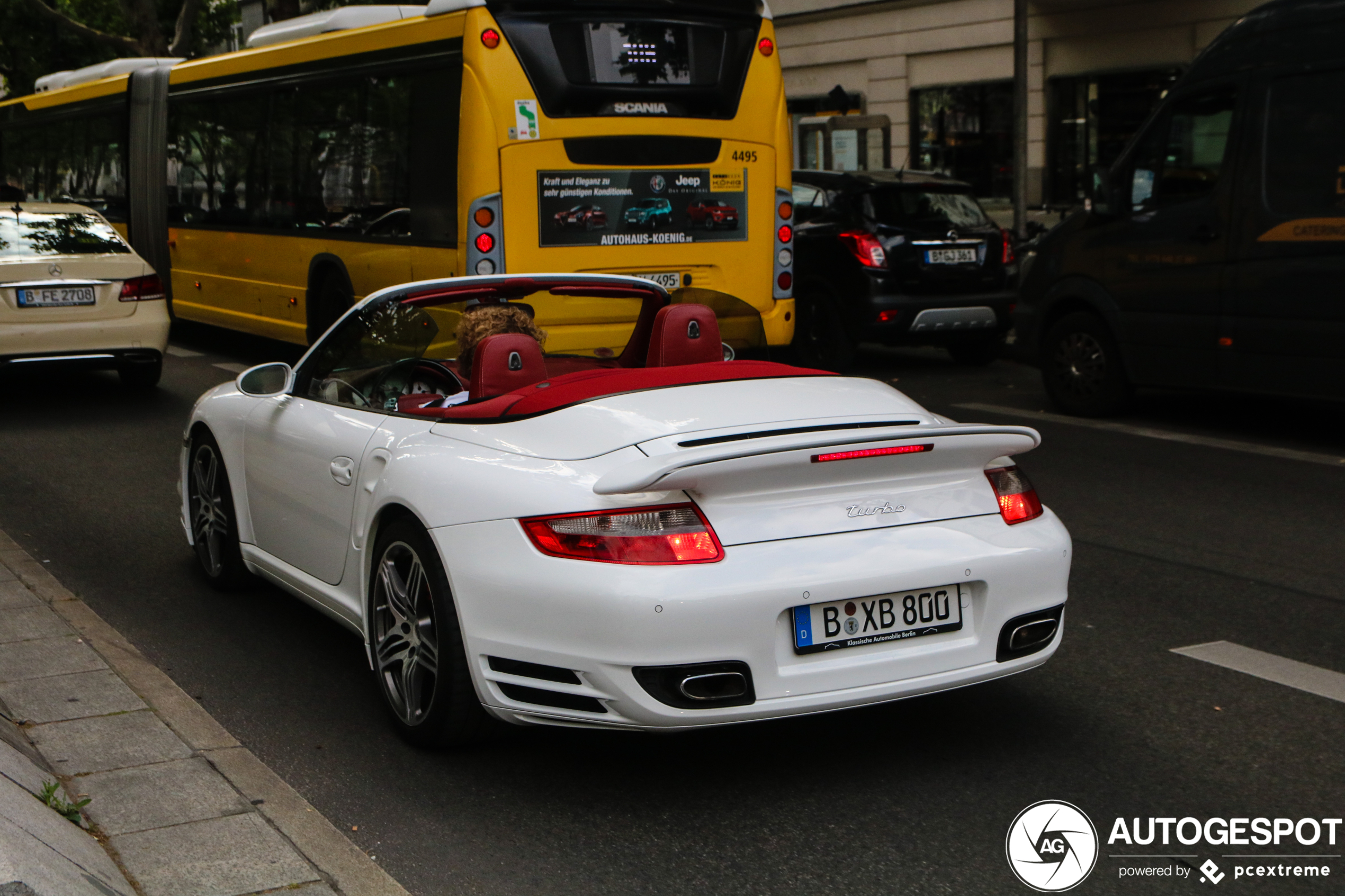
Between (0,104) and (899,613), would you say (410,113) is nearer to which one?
(899,613)

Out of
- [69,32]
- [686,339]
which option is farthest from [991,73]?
[69,32]

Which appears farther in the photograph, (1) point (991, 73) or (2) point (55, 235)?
(1) point (991, 73)

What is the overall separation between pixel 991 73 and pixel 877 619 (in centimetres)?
2254

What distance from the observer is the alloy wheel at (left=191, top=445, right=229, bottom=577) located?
19.9ft

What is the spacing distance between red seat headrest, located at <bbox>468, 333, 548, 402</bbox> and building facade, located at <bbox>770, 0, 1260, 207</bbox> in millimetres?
17472

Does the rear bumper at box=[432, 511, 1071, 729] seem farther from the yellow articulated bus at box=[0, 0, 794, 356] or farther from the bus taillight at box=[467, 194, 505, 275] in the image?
the yellow articulated bus at box=[0, 0, 794, 356]

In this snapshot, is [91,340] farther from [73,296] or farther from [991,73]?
[991,73]

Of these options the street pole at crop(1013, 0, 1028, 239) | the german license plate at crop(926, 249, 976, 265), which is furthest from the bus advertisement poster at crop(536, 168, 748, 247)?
the street pole at crop(1013, 0, 1028, 239)

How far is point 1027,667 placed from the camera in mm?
4129

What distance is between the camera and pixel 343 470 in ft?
15.6

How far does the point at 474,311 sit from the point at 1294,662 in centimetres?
301

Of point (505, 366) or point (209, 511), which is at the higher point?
point (505, 366)

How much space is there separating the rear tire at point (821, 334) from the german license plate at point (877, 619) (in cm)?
956

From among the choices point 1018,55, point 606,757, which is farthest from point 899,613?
point 1018,55
